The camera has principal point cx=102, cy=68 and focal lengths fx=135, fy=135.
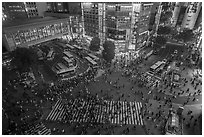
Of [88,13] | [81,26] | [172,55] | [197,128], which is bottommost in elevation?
[197,128]

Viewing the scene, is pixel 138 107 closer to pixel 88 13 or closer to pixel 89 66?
pixel 89 66

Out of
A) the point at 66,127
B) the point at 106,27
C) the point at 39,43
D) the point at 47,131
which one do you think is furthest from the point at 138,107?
the point at 39,43

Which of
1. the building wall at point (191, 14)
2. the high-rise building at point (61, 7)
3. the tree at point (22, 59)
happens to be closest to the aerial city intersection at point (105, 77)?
the tree at point (22, 59)

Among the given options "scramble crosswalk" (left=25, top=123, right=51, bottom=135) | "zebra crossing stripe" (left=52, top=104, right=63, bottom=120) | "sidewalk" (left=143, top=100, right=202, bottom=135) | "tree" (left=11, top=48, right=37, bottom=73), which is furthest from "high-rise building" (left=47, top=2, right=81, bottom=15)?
"sidewalk" (left=143, top=100, right=202, bottom=135)

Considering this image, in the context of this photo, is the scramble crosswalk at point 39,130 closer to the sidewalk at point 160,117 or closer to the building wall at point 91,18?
the sidewalk at point 160,117

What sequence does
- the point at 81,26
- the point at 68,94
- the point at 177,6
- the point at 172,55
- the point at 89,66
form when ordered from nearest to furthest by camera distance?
1. the point at 68,94
2. the point at 89,66
3. the point at 172,55
4. the point at 81,26
5. the point at 177,6

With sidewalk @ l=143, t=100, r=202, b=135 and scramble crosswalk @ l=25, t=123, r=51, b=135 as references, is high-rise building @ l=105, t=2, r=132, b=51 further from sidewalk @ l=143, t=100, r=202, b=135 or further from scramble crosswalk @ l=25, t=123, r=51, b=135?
scramble crosswalk @ l=25, t=123, r=51, b=135

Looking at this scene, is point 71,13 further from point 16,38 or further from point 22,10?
point 16,38
